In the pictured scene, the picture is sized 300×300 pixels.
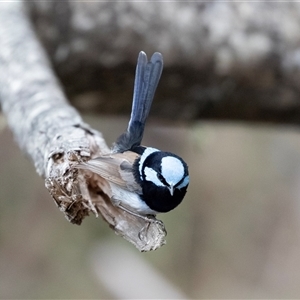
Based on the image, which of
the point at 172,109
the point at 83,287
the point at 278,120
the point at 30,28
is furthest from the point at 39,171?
the point at 83,287

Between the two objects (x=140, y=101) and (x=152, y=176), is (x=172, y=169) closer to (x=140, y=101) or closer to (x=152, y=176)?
(x=152, y=176)

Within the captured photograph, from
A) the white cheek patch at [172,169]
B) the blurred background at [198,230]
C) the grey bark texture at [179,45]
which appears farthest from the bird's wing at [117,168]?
the blurred background at [198,230]

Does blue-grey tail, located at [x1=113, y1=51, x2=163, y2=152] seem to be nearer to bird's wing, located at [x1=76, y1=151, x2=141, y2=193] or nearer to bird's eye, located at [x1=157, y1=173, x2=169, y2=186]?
bird's wing, located at [x1=76, y1=151, x2=141, y2=193]

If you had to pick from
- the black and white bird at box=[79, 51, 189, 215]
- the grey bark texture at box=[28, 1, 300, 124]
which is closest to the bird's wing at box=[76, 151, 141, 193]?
the black and white bird at box=[79, 51, 189, 215]

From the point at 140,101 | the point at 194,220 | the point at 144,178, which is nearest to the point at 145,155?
the point at 144,178

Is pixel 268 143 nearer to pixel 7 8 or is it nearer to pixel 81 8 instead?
pixel 81 8

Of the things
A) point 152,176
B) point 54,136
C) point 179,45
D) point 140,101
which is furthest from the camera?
point 179,45
